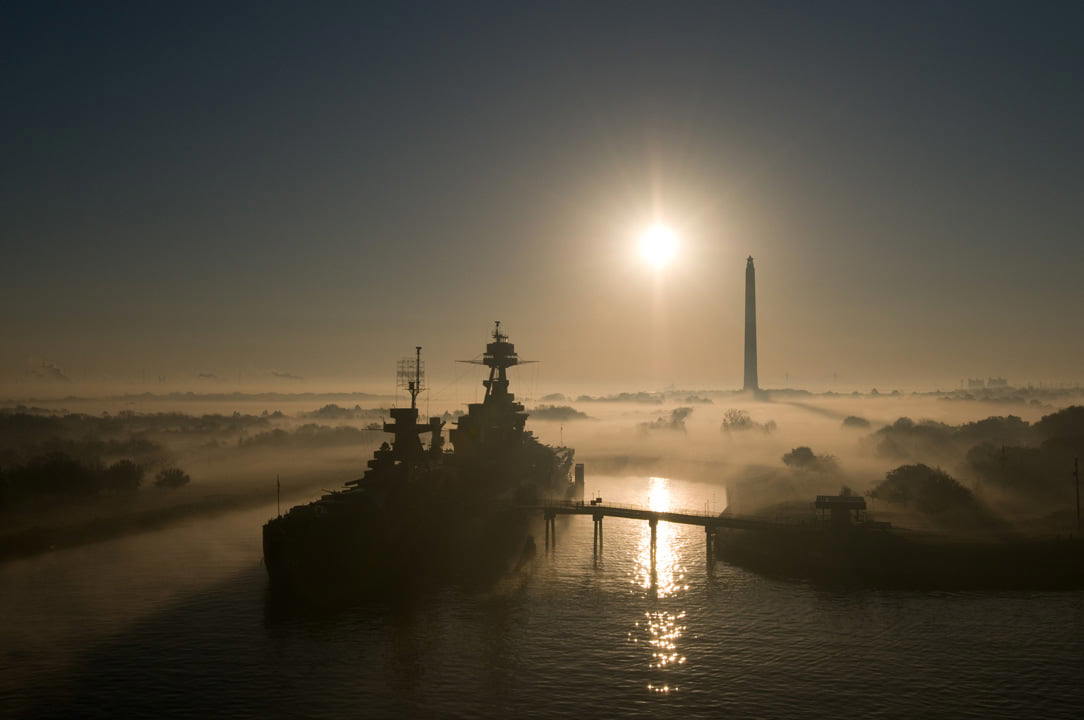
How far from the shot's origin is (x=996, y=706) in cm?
3788

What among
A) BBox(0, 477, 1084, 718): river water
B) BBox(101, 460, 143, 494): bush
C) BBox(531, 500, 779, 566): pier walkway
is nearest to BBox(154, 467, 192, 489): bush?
BBox(101, 460, 143, 494): bush

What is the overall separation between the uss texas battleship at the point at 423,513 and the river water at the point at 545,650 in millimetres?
4909

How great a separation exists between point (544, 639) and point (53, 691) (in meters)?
31.9

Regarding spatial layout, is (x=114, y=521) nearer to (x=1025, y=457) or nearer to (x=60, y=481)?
(x=60, y=481)

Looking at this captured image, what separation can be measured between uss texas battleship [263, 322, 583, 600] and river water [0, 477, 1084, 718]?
4909 mm

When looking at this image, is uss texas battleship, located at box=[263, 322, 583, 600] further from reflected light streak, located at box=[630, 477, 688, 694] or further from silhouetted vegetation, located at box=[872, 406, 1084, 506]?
A: silhouetted vegetation, located at box=[872, 406, 1084, 506]

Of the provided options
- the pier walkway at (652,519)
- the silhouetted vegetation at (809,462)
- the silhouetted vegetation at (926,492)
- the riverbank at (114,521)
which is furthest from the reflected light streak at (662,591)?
the riverbank at (114,521)

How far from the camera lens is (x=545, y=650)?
152 feet

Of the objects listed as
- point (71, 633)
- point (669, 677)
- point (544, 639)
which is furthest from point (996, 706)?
point (71, 633)

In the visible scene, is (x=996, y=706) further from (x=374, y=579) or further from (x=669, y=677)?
(x=374, y=579)

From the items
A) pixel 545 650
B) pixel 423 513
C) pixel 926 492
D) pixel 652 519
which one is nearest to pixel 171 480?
pixel 423 513

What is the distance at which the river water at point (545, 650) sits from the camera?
125 ft

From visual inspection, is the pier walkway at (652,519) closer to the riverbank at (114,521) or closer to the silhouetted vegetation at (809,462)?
the riverbank at (114,521)

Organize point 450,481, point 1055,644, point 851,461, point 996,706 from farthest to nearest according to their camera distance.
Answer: point 851,461 → point 450,481 → point 1055,644 → point 996,706
